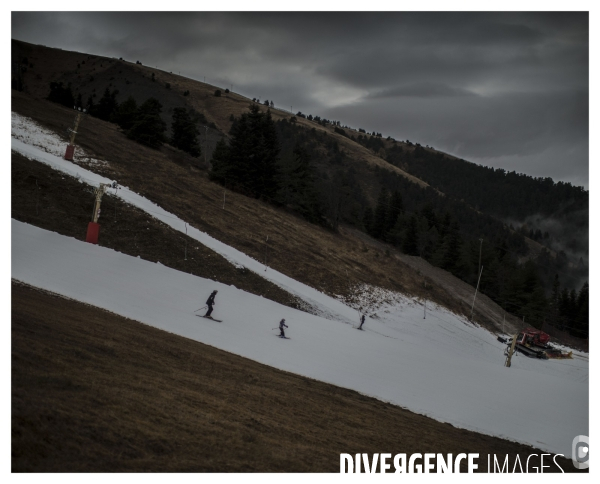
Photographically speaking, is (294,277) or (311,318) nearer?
(311,318)

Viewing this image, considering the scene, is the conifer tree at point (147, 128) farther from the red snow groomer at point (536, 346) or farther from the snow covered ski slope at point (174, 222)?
the red snow groomer at point (536, 346)

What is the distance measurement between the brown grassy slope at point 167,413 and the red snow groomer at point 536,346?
58.1 feet

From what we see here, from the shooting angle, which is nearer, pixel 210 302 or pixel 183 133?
pixel 210 302

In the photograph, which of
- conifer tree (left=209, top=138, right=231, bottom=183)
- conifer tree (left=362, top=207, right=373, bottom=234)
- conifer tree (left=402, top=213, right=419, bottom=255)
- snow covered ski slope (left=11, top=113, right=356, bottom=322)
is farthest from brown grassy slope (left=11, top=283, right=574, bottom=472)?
conifer tree (left=362, top=207, right=373, bottom=234)

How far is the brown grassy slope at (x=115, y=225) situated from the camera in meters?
23.8

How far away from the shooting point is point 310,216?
4816cm

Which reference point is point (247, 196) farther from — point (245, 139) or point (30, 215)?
point (30, 215)

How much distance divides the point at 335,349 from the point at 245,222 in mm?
18740

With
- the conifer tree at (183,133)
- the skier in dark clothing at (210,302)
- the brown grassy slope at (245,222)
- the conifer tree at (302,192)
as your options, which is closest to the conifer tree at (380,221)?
the conifer tree at (302,192)

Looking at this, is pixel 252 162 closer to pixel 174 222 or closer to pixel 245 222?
pixel 245 222

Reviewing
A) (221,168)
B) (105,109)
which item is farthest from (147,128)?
(105,109)

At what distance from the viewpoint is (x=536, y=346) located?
29.3m
